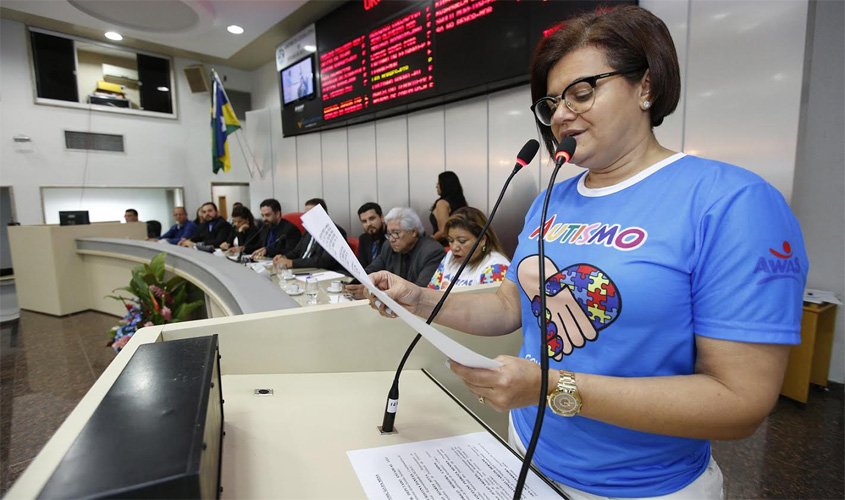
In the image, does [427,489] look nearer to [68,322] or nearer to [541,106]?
[541,106]

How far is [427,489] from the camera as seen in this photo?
60cm

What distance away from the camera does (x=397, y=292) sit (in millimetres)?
883

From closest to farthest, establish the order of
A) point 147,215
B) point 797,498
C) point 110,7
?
point 797,498, point 110,7, point 147,215

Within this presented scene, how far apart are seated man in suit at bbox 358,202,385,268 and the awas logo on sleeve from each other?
3242 millimetres

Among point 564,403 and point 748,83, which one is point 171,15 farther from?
point 564,403

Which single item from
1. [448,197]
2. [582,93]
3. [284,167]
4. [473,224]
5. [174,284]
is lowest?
[174,284]

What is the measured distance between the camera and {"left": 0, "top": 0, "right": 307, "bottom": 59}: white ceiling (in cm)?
462

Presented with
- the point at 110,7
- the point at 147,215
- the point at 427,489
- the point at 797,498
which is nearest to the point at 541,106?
the point at 427,489

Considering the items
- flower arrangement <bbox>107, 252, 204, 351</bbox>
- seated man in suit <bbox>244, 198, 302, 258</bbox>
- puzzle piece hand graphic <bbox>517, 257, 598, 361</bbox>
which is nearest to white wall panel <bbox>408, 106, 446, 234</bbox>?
seated man in suit <bbox>244, 198, 302, 258</bbox>

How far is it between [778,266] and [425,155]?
4147 millimetres

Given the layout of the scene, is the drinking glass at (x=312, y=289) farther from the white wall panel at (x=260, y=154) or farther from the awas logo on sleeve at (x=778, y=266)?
the white wall panel at (x=260, y=154)

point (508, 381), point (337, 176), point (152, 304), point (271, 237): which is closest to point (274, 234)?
point (271, 237)

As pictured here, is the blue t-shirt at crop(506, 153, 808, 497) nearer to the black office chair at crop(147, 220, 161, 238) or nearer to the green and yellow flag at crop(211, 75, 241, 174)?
the green and yellow flag at crop(211, 75, 241, 174)

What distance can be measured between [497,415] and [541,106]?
1.00 metres
